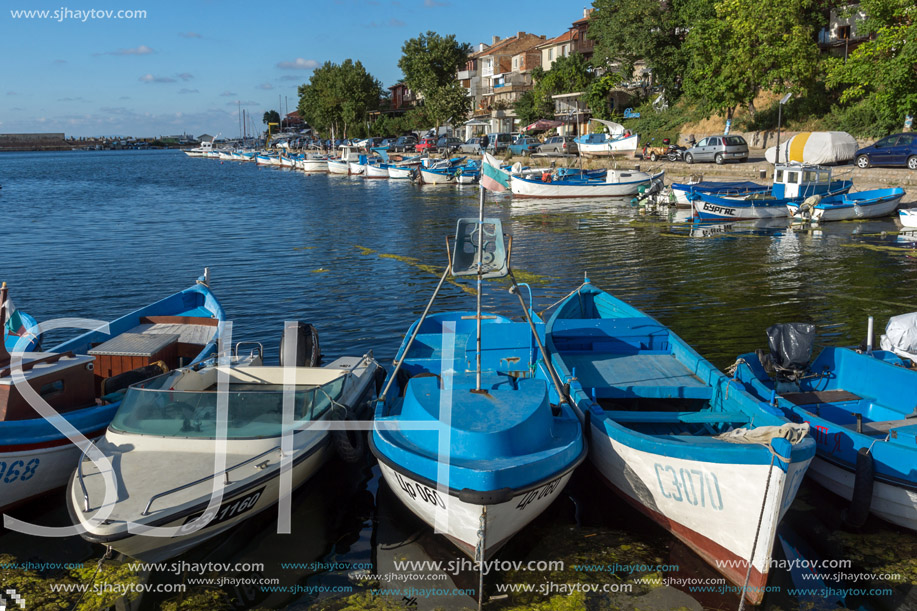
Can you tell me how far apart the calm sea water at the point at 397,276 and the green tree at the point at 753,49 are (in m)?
12.9

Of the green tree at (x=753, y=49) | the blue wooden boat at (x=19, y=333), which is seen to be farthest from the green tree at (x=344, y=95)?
the blue wooden boat at (x=19, y=333)

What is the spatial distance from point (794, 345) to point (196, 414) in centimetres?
854

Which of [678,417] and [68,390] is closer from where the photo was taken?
[678,417]

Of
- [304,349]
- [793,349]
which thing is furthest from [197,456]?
[793,349]

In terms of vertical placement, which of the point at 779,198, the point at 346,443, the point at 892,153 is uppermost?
the point at 892,153

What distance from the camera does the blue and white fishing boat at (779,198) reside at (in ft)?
101

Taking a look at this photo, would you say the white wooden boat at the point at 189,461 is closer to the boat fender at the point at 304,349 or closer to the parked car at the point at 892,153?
the boat fender at the point at 304,349

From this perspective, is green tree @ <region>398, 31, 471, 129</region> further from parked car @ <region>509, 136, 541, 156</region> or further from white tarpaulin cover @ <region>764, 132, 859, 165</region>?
white tarpaulin cover @ <region>764, 132, 859, 165</region>

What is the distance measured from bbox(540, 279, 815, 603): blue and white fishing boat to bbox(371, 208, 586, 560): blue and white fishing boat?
0.73 metres

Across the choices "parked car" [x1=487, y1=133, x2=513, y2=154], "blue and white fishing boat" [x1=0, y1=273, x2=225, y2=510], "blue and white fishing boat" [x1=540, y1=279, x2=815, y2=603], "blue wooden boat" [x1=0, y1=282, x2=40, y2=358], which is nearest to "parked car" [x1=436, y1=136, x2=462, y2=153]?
"parked car" [x1=487, y1=133, x2=513, y2=154]

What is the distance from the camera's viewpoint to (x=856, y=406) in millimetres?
9836

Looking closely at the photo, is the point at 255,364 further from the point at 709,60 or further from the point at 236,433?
the point at 709,60

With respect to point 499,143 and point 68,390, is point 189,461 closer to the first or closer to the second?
point 68,390

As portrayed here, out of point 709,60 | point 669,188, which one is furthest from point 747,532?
point 709,60
